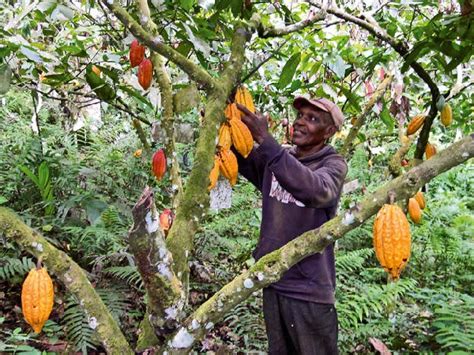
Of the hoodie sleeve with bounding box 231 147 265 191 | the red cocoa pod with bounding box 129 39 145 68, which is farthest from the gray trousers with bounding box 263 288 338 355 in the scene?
the red cocoa pod with bounding box 129 39 145 68

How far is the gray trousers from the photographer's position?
1.97 meters

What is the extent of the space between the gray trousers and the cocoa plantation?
0.10 m

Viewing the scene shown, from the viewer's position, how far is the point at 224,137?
1.53 meters

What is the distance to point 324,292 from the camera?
198 cm

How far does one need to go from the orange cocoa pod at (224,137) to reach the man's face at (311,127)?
0.63m

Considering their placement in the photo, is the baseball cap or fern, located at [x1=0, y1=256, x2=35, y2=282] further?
fern, located at [x1=0, y1=256, x2=35, y2=282]

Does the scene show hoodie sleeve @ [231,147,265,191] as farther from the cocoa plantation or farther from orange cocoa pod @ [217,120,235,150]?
orange cocoa pod @ [217,120,235,150]

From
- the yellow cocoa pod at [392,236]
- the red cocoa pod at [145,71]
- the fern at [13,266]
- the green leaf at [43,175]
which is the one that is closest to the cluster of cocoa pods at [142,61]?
the red cocoa pod at [145,71]

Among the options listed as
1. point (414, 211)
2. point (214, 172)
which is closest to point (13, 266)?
point (214, 172)

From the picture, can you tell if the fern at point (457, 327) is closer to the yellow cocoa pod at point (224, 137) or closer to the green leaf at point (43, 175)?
the yellow cocoa pod at point (224, 137)

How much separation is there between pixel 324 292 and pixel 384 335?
142 cm

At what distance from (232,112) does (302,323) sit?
99 centimetres

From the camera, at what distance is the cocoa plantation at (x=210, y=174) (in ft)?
3.87

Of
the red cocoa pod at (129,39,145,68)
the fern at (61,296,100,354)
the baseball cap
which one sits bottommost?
the fern at (61,296,100,354)
